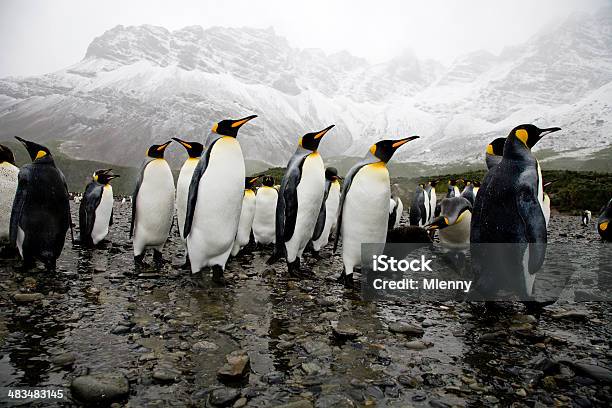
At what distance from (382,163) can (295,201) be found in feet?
3.76

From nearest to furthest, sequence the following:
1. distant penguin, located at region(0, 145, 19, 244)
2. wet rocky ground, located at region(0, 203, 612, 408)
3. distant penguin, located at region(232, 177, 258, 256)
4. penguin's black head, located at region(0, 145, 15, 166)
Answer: wet rocky ground, located at region(0, 203, 612, 408), distant penguin, located at region(0, 145, 19, 244), penguin's black head, located at region(0, 145, 15, 166), distant penguin, located at region(232, 177, 258, 256)

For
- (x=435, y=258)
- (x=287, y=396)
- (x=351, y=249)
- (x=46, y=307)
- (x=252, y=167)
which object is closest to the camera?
(x=287, y=396)

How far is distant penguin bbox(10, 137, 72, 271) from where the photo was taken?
4.66 m

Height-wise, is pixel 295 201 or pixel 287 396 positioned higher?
pixel 295 201

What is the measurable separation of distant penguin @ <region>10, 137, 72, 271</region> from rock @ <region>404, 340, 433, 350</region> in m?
4.25

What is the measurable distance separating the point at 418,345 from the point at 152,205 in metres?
3.86

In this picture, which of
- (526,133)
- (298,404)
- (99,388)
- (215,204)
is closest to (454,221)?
(526,133)

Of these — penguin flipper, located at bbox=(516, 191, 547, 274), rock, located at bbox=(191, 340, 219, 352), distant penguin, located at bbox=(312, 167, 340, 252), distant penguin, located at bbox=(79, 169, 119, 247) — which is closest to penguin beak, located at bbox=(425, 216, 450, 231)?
penguin flipper, located at bbox=(516, 191, 547, 274)

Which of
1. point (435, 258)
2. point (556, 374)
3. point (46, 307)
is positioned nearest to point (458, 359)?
point (556, 374)

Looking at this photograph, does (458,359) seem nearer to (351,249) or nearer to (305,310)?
(305,310)

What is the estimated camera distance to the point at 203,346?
278 cm

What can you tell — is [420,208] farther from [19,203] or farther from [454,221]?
[19,203]

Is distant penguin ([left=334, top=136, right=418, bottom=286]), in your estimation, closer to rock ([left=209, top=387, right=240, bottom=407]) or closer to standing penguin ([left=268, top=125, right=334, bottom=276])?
standing penguin ([left=268, top=125, right=334, bottom=276])

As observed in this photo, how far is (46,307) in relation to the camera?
3.52 meters
